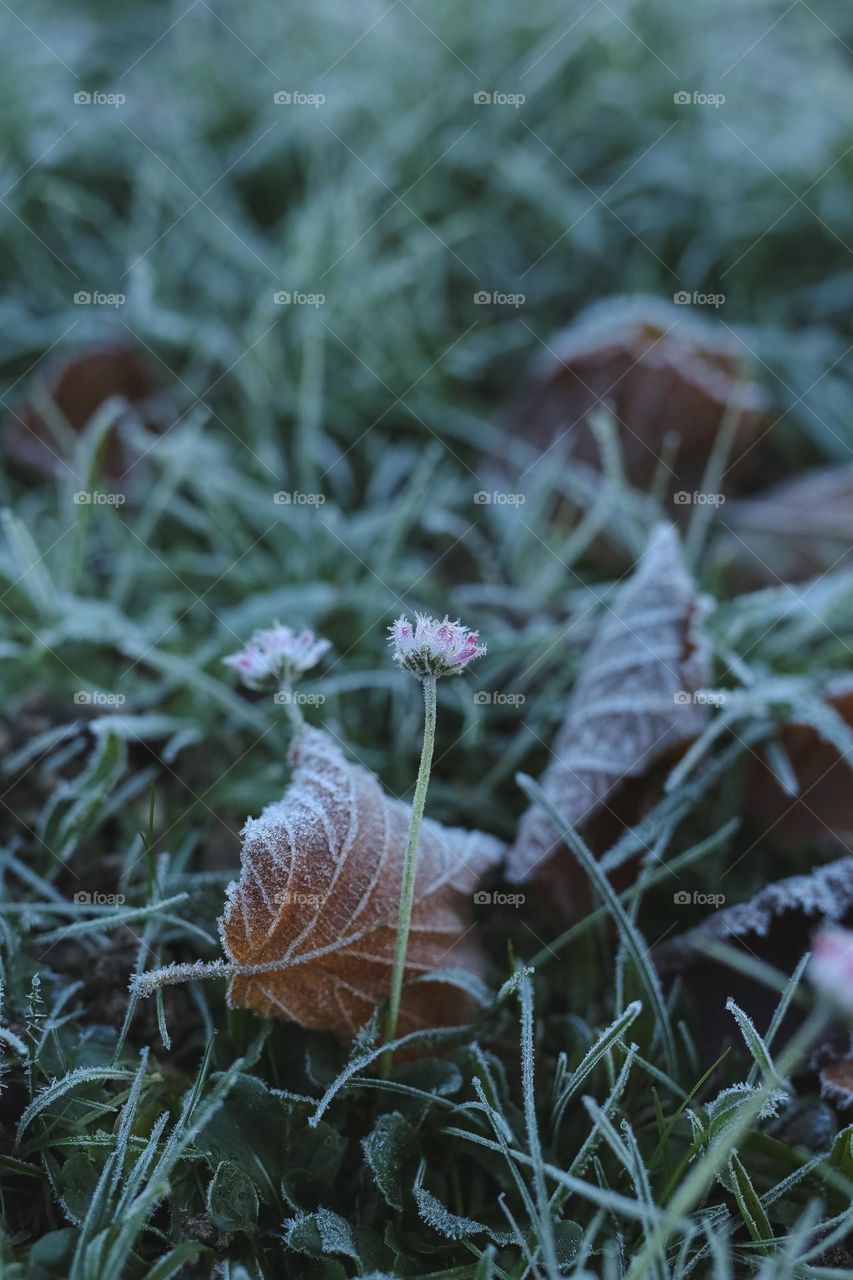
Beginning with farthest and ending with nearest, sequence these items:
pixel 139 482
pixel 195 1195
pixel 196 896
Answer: pixel 139 482, pixel 196 896, pixel 195 1195

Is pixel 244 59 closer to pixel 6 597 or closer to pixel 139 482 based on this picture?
pixel 139 482

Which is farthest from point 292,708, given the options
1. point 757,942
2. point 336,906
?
point 757,942

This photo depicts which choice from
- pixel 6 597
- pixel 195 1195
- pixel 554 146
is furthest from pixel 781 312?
pixel 195 1195

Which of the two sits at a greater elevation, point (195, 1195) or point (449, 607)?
point (449, 607)

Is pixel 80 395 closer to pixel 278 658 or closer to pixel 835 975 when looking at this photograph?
pixel 278 658

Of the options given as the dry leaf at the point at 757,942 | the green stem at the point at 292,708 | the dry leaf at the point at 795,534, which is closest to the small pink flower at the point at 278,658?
the green stem at the point at 292,708

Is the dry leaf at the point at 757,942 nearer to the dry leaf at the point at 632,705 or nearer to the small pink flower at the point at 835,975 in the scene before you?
the dry leaf at the point at 632,705

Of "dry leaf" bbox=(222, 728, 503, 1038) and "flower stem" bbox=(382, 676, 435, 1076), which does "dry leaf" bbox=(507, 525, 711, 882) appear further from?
"flower stem" bbox=(382, 676, 435, 1076)
